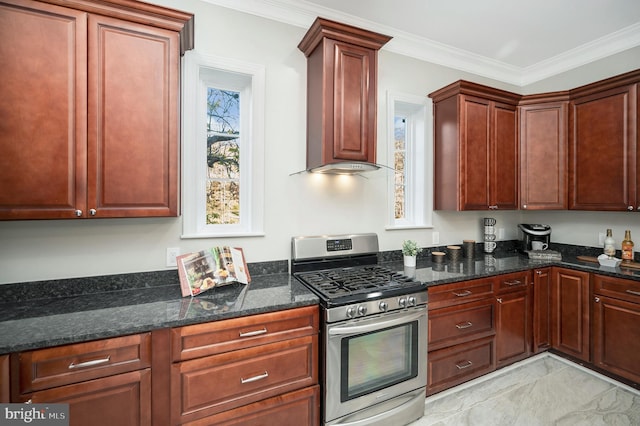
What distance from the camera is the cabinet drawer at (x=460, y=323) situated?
2.14 m

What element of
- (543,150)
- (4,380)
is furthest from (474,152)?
(4,380)

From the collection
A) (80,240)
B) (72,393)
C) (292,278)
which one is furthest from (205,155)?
(72,393)

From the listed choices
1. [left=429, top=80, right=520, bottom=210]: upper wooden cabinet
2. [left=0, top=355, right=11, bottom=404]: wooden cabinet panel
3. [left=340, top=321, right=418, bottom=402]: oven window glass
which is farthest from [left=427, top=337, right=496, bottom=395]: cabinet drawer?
[left=0, top=355, right=11, bottom=404]: wooden cabinet panel

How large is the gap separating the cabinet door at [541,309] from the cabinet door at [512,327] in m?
0.09

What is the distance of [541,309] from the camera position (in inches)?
106

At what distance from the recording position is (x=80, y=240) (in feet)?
5.83

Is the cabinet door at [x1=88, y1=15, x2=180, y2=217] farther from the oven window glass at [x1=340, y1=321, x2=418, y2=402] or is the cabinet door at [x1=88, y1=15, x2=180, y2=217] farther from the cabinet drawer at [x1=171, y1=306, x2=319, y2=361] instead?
the oven window glass at [x1=340, y1=321, x2=418, y2=402]

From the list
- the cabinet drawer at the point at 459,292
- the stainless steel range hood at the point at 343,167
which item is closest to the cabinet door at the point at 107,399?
the stainless steel range hood at the point at 343,167

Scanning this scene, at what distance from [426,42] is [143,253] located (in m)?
3.03

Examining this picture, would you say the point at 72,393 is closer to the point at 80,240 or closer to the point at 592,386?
the point at 80,240

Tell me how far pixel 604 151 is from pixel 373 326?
267cm

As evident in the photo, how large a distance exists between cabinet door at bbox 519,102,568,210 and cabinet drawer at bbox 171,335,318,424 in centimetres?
269

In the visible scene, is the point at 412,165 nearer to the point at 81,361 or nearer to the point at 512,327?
the point at 512,327

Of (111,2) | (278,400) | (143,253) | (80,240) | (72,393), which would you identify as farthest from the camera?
(143,253)
